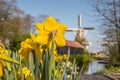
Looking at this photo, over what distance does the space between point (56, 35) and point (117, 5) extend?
16184 millimetres

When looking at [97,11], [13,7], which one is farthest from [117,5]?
[13,7]

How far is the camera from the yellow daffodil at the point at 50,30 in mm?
1082

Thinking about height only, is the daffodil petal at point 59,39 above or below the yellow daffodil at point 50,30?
below

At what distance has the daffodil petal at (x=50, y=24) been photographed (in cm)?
108

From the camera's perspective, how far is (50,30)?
3.55ft

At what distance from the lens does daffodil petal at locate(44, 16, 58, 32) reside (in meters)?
1.08

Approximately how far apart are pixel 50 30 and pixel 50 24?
2 cm

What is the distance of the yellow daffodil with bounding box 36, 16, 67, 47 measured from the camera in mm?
1082

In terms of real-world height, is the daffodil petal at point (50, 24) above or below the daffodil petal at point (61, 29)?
above

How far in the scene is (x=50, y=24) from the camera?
3.56 feet

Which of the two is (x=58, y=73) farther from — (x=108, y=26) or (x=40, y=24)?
(x=108, y=26)

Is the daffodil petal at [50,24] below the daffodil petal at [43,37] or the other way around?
the other way around

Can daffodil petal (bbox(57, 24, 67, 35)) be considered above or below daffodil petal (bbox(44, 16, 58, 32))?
below

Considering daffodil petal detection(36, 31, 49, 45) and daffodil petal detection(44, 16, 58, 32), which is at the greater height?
daffodil petal detection(44, 16, 58, 32)
